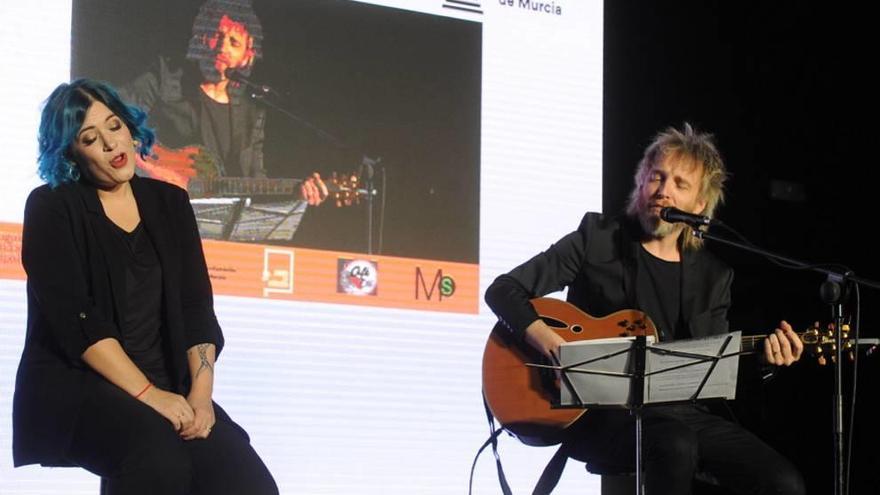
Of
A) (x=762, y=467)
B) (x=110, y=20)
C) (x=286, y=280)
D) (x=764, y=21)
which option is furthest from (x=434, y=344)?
(x=764, y=21)

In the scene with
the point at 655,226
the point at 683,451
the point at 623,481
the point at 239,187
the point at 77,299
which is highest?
the point at 239,187

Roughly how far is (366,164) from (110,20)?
100 centimetres

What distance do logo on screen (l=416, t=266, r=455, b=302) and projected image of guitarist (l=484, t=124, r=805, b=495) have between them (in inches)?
21.9

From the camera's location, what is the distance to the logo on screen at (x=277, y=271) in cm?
381

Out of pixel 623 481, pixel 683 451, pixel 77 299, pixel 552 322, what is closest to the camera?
pixel 77 299

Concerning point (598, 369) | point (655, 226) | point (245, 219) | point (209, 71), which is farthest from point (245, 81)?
point (598, 369)

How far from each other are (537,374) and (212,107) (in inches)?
56.2

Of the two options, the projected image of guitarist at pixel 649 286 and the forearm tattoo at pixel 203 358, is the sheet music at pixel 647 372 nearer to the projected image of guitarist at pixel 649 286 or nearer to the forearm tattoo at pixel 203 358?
the projected image of guitarist at pixel 649 286

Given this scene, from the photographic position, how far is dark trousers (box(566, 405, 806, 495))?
3.11 metres

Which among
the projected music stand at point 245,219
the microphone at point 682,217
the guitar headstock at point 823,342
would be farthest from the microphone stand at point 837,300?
the projected music stand at point 245,219

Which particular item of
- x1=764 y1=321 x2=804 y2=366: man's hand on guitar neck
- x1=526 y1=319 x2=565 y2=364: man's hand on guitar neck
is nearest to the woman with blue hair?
x1=526 y1=319 x2=565 y2=364: man's hand on guitar neck

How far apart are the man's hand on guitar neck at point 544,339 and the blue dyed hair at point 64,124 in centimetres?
135

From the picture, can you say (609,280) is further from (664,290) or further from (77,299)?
(77,299)

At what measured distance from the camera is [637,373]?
2.88 meters
